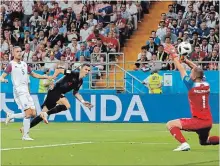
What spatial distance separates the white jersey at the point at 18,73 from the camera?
18.2 metres

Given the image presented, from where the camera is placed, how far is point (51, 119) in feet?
86.6

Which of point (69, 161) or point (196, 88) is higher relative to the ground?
point (196, 88)

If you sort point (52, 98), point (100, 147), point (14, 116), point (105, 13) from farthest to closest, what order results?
1. point (105, 13)
2. point (52, 98)
3. point (14, 116)
4. point (100, 147)

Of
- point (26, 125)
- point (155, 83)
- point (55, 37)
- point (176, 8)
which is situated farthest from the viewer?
point (55, 37)

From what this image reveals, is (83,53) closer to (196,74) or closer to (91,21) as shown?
(91,21)

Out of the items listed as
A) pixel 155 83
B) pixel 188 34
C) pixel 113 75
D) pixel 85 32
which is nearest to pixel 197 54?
pixel 188 34

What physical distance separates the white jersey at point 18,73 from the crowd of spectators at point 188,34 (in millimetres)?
9040

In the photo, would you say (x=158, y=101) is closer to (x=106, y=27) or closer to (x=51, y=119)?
(x=51, y=119)

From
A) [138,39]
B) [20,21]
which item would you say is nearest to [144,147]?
[138,39]

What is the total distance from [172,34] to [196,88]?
14.8 m

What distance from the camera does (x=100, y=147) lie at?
16.0 meters

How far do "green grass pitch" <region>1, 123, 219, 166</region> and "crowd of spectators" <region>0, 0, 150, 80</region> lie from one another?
23.1ft

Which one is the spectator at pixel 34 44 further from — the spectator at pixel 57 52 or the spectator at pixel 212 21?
the spectator at pixel 212 21

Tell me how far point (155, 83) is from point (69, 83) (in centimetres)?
617
